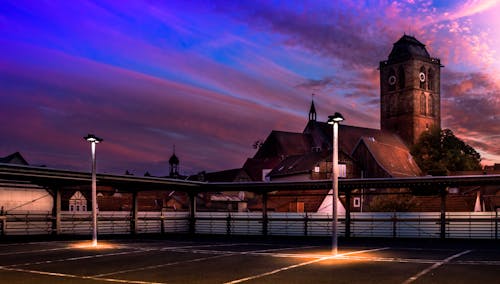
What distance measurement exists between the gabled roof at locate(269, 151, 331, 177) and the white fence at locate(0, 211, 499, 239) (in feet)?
124

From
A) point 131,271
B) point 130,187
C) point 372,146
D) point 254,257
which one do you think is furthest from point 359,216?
point 372,146

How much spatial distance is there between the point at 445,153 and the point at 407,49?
1435 inches

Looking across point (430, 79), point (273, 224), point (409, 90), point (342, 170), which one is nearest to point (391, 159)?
point (342, 170)

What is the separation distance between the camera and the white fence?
34.1 metres

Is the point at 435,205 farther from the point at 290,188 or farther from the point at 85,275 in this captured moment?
the point at 85,275

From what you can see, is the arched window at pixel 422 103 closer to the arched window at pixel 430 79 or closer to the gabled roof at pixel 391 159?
the arched window at pixel 430 79

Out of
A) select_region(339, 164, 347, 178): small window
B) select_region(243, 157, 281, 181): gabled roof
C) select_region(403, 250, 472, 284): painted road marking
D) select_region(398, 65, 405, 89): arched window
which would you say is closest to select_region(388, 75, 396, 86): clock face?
select_region(398, 65, 405, 89): arched window

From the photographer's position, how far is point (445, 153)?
102500 mm

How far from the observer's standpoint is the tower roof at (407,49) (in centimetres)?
13039

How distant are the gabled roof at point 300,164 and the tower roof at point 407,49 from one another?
2262 inches

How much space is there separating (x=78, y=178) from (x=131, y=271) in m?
13.4

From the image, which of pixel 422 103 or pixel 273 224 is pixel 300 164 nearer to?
pixel 273 224

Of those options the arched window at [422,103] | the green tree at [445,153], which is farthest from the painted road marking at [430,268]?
the arched window at [422,103]

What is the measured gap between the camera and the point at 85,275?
631 inches
